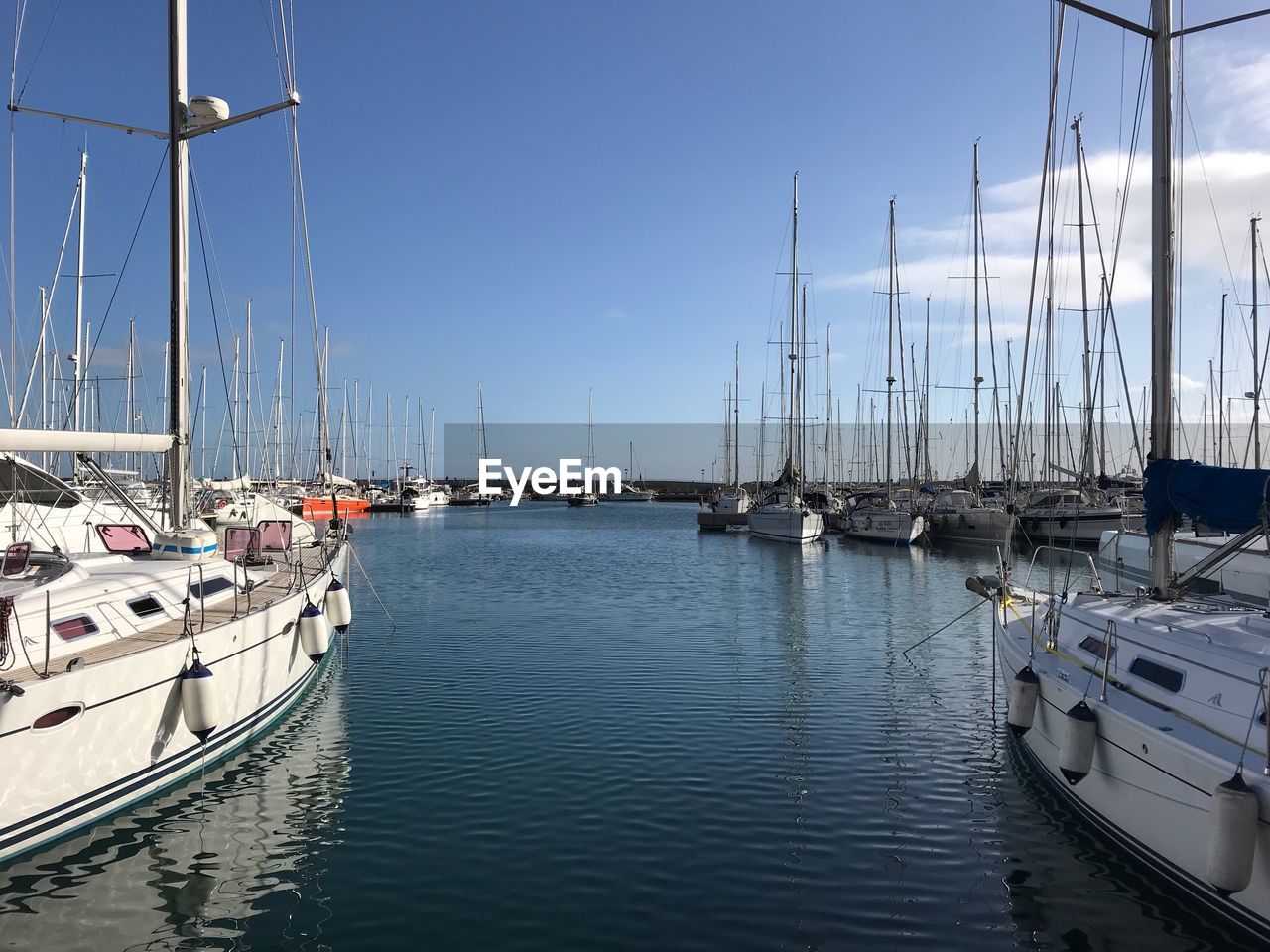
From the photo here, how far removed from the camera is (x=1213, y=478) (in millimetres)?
11234

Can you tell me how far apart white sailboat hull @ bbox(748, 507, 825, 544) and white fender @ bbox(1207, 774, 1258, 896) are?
4757 centimetres

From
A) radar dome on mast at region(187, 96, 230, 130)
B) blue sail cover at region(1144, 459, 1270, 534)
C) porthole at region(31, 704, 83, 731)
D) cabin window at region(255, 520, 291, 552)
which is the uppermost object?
radar dome on mast at region(187, 96, 230, 130)

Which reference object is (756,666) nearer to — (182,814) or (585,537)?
(182,814)

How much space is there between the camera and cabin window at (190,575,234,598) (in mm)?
13904

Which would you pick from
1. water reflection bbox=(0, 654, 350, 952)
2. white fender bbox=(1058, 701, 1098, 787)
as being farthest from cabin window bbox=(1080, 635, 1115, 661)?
water reflection bbox=(0, 654, 350, 952)

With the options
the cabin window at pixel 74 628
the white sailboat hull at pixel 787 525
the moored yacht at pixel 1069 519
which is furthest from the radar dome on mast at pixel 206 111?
the white sailboat hull at pixel 787 525

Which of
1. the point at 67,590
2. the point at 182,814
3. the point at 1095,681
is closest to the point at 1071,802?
the point at 1095,681

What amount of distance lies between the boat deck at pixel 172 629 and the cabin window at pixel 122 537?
91.7 inches

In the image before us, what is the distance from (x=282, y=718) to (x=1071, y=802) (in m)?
12.2

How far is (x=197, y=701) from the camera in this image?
10.7m

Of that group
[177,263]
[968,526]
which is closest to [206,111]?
[177,263]

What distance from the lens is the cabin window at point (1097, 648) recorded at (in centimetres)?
1072

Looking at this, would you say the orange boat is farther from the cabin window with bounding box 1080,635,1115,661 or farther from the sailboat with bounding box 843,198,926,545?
the cabin window with bounding box 1080,635,1115,661

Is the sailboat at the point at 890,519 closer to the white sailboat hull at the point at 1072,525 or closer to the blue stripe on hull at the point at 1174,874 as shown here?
the white sailboat hull at the point at 1072,525
